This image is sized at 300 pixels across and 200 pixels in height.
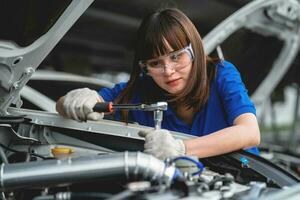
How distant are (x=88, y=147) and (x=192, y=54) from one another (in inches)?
23.2

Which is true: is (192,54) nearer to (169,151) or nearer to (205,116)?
(205,116)

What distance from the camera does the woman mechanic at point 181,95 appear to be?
64.3 inches

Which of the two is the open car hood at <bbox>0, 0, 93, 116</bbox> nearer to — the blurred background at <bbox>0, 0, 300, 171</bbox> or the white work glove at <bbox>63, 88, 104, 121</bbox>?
the blurred background at <bbox>0, 0, 300, 171</bbox>

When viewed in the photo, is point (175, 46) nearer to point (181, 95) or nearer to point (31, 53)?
point (181, 95)

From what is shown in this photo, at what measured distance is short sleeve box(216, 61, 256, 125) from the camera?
5.88 ft

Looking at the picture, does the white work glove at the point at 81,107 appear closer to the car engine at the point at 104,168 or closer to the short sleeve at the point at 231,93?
the car engine at the point at 104,168

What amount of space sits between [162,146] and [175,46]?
1.54ft

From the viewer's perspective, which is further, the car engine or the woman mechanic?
the woman mechanic

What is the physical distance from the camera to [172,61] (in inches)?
69.4

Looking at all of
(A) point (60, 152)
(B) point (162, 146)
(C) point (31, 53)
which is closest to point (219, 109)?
(B) point (162, 146)

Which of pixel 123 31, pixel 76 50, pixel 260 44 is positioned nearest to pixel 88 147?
pixel 260 44

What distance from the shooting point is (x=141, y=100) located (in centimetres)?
211

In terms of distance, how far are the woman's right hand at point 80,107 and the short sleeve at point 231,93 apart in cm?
55

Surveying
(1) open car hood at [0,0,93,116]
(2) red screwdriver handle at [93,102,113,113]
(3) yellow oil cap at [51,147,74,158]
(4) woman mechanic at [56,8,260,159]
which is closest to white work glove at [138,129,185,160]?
(4) woman mechanic at [56,8,260,159]
